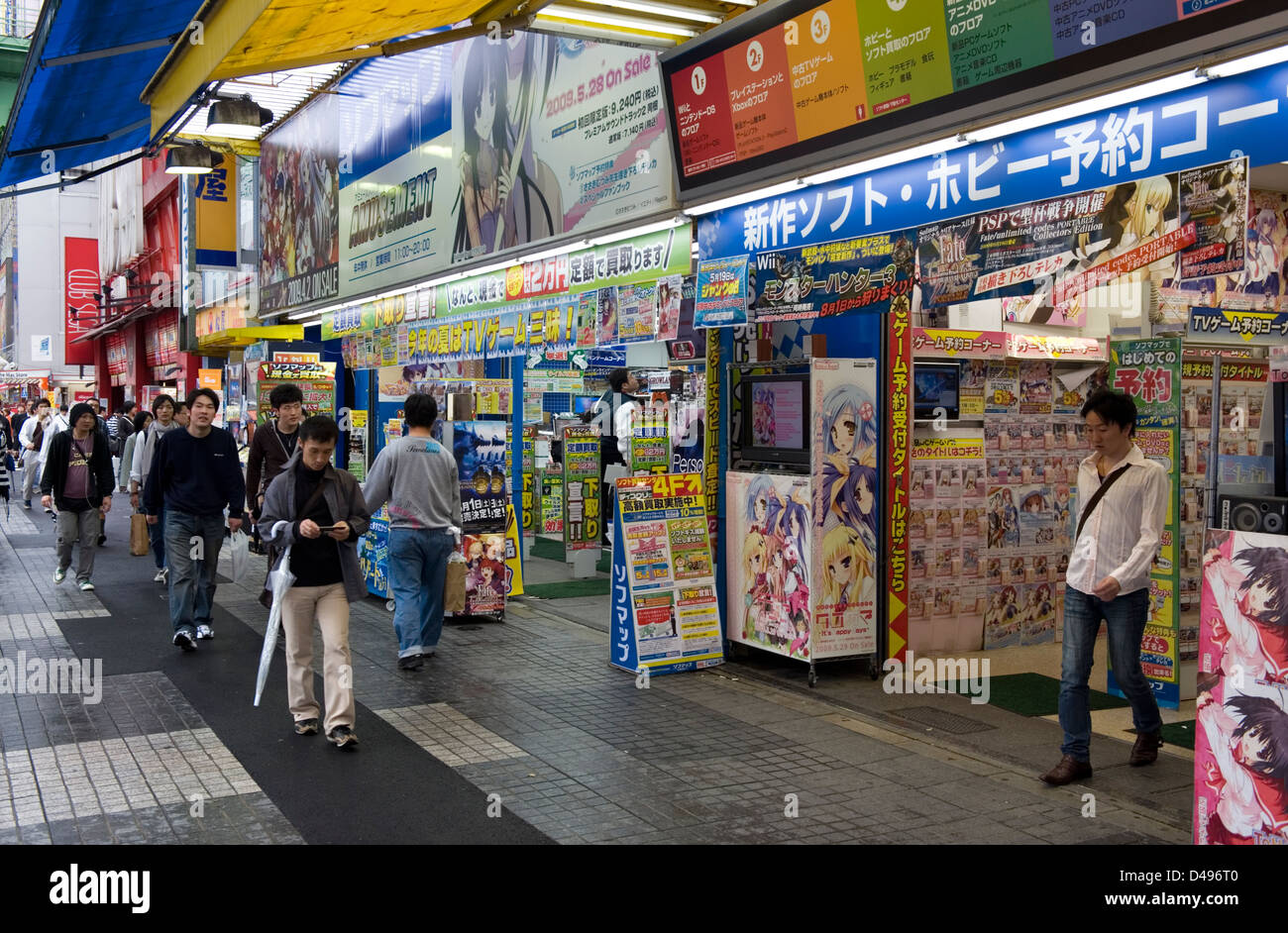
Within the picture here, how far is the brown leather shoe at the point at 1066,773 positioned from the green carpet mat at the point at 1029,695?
1.46 m

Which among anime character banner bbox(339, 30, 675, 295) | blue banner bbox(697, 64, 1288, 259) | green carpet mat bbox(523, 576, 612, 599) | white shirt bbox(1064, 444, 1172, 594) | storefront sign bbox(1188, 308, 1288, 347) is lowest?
green carpet mat bbox(523, 576, 612, 599)

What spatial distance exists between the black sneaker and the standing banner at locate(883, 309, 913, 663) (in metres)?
3.72

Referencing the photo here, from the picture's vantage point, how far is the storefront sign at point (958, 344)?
8.08m

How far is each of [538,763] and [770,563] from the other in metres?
2.62

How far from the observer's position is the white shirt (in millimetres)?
5328

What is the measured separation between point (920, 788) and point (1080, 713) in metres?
0.88

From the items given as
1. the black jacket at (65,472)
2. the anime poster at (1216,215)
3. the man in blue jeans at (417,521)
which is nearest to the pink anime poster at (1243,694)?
the anime poster at (1216,215)

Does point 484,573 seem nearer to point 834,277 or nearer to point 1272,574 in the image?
point 834,277

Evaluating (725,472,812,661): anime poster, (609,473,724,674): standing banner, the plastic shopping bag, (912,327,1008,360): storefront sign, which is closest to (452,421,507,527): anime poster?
(609,473,724,674): standing banner

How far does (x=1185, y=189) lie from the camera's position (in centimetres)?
546

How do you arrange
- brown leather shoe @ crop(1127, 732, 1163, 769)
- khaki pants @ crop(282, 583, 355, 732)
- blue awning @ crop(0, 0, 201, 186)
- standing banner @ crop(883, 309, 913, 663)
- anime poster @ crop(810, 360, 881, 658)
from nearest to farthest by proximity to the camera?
brown leather shoe @ crop(1127, 732, 1163, 769) < khaki pants @ crop(282, 583, 355, 732) < anime poster @ crop(810, 360, 881, 658) < standing banner @ crop(883, 309, 913, 663) < blue awning @ crop(0, 0, 201, 186)

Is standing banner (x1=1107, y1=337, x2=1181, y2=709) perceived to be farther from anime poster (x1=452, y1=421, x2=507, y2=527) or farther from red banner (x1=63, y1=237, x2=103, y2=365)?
red banner (x1=63, y1=237, x2=103, y2=365)

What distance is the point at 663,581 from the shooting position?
311 inches

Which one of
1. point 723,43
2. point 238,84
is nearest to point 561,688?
point 723,43
